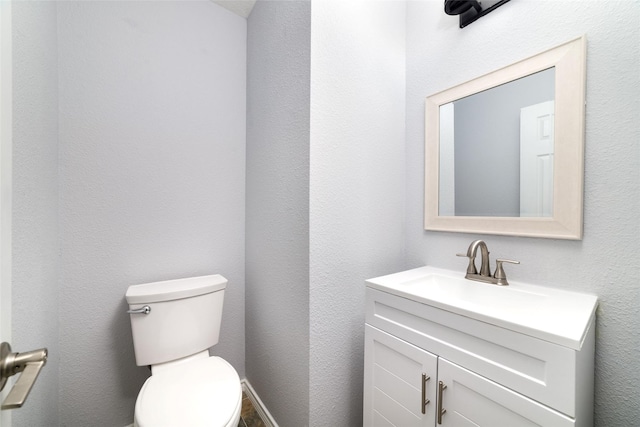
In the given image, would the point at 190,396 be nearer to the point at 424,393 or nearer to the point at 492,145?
the point at 424,393

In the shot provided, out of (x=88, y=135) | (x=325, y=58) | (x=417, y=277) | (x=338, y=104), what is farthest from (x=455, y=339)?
(x=88, y=135)

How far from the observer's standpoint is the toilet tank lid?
112cm

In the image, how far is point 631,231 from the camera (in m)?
0.77

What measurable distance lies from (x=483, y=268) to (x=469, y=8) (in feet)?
3.72

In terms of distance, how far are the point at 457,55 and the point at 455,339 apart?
1.24 m

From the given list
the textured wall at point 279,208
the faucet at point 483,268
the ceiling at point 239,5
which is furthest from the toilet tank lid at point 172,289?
the ceiling at point 239,5

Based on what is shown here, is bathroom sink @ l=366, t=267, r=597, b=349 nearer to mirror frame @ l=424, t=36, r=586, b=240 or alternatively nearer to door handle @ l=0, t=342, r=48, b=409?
mirror frame @ l=424, t=36, r=586, b=240

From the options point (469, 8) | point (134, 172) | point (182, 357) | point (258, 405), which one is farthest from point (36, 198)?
point (469, 8)

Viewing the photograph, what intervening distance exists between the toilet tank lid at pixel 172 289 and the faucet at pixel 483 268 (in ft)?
3.86

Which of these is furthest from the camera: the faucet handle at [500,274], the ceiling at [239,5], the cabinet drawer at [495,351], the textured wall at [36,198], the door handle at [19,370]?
the ceiling at [239,5]

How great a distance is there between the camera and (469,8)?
3.61ft

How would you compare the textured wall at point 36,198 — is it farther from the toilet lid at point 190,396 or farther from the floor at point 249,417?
the floor at point 249,417

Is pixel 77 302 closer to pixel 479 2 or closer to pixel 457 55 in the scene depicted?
pixel 457 55

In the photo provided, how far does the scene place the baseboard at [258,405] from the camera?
130cm
